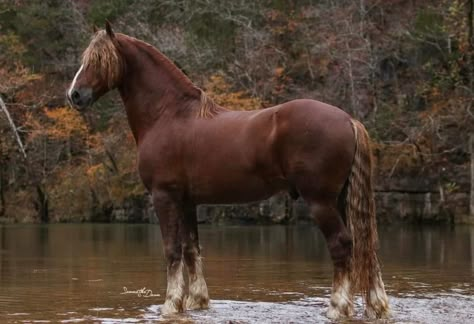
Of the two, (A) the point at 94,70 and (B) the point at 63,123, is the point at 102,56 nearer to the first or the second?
(A) the point at 94,70

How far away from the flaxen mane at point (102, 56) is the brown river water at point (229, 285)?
2.19 metres

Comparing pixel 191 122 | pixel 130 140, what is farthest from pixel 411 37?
pixel 191 122

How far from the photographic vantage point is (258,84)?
37.2m

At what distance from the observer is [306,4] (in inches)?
1598

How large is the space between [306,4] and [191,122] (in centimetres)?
3316

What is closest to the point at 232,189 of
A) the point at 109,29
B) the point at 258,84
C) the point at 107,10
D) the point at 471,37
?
the point at 109,29

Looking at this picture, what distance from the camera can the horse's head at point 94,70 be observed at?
834cm

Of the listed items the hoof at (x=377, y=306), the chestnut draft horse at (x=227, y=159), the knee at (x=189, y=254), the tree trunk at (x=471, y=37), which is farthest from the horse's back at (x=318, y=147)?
the tree trunk at (x=471, y=37)

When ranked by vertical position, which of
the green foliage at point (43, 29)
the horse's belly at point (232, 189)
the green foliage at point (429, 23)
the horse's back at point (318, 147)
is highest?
the green foliage at point (43, 29)

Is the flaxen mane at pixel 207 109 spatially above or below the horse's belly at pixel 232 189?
above

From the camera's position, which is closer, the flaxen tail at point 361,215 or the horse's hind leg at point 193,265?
the flaxen tail at point 361,215

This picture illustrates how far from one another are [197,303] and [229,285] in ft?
6.10

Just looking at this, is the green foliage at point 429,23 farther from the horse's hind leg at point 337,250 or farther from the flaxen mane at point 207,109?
the horse's hind leg at point 337,250

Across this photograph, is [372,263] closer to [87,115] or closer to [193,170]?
[193,170]
